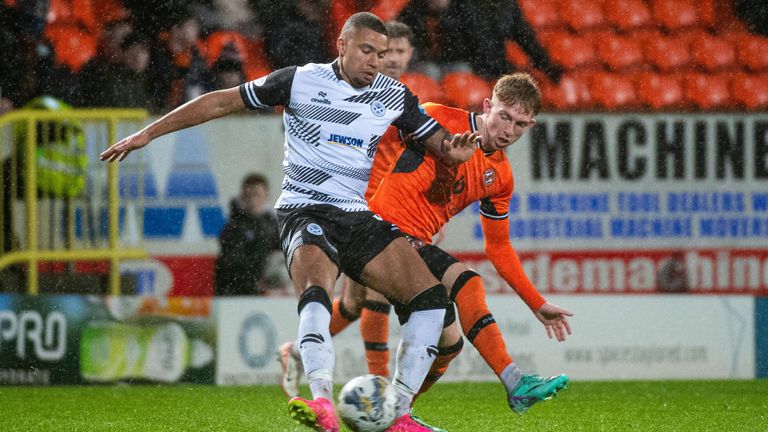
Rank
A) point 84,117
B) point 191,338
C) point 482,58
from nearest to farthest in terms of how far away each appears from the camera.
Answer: point 191,338 → point 84,117 → point 482,58

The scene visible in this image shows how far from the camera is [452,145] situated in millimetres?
4867

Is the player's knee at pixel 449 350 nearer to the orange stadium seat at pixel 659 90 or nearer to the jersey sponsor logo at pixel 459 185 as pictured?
the jersey sponsor logo at pixel 459 185

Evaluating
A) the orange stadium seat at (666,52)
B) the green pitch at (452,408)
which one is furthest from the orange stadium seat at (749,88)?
the green pitch at (452,408)

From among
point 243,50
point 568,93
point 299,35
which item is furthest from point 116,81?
point 568,93

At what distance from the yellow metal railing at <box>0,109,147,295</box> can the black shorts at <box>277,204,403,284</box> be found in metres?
4.57

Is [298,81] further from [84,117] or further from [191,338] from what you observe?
[84,117]

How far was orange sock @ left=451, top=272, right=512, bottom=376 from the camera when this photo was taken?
5.12m

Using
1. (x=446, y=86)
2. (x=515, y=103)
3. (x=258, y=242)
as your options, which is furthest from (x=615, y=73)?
(x=515, y=103)

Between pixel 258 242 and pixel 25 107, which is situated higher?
pixel 25 107

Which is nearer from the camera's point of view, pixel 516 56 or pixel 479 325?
pixel 479 325

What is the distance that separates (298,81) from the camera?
476cm

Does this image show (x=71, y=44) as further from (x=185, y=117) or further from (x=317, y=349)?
(x=317, y=349)

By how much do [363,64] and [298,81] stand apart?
26 cm

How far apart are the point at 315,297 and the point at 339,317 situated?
1967mm
